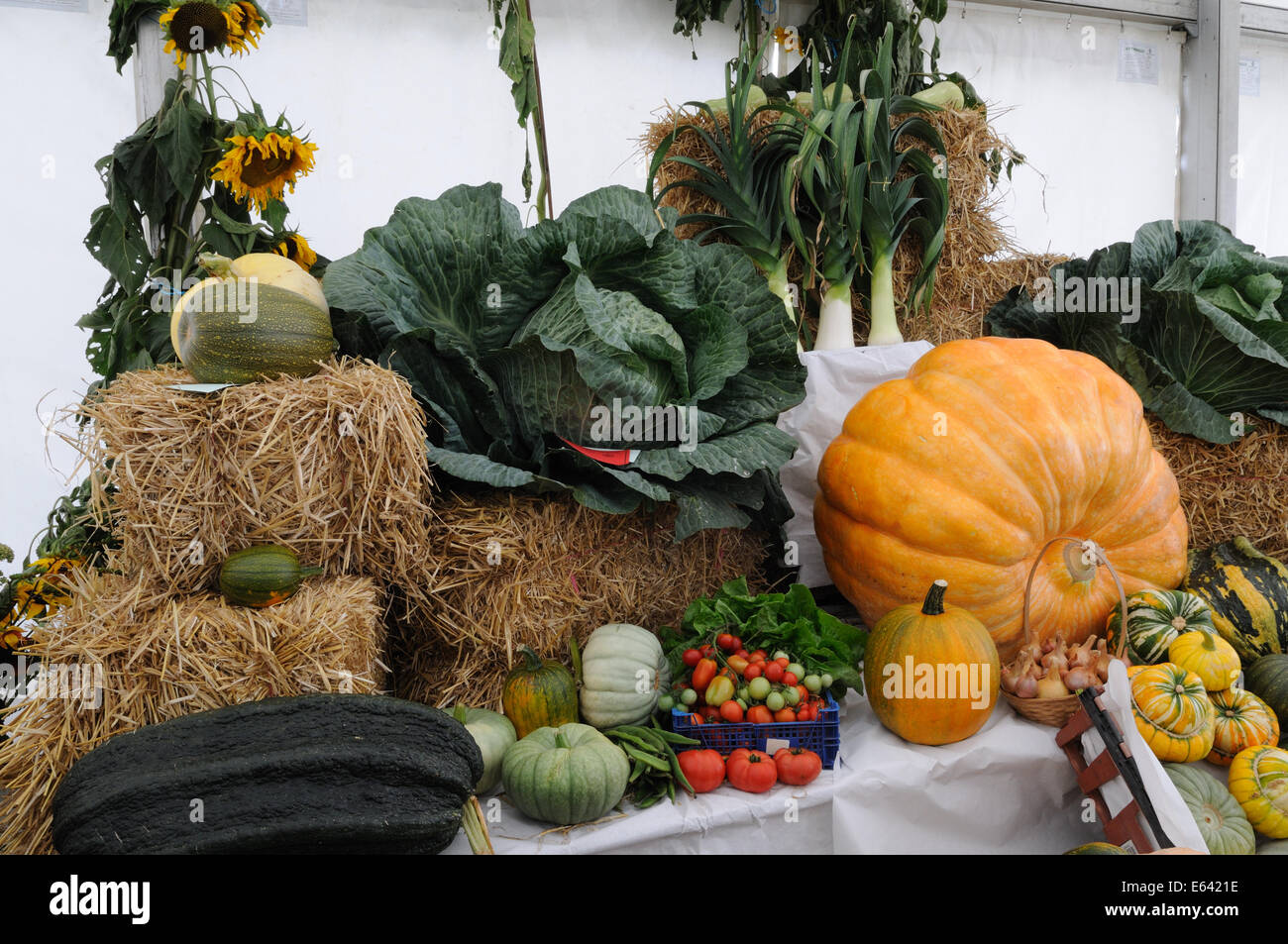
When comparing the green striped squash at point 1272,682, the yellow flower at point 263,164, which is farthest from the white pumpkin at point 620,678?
the yellow flower at point 263,164

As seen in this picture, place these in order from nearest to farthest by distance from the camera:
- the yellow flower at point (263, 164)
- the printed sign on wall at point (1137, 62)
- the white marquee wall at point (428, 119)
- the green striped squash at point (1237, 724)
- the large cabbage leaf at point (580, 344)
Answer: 1. the green striped squash at point (1237, 724)
2. the large cabbage leaf at point (580, 344)
3. the yellow flower at point (263, 164)
4. the white marquee wall at point (428, 119)
5. the printed sign on wall at point (1137, 62)

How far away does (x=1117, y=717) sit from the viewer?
71.2 inches

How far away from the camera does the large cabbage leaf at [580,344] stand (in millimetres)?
2113

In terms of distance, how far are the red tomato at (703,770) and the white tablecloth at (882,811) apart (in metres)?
0.03

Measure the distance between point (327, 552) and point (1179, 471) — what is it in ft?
8.70

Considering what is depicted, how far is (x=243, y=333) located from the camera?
1899mm

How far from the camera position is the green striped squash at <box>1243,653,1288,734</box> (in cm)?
219

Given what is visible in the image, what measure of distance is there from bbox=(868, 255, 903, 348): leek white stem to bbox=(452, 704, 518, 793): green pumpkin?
69.2 inches

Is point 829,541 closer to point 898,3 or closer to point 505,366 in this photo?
point 505,366

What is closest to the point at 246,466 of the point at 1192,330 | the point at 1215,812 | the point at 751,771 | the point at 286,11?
the point at 751,771

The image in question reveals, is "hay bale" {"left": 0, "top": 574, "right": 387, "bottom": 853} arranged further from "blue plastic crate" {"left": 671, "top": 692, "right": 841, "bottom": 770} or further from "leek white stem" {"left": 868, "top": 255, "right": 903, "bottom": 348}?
"leek white stem" {"left": 868, "top": 255, "right": 903, "bottom": 348}

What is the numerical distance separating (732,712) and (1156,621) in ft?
3.89

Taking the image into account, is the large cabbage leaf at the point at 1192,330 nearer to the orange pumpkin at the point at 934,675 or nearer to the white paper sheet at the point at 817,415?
the white paper sheet at the point at 817,415

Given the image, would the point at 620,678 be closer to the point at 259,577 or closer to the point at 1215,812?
the point at 259,577
